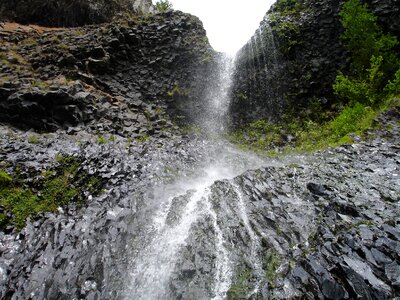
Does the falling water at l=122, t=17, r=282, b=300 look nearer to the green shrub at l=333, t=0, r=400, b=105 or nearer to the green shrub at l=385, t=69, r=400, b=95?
the green shrub at l=333, t=0, r=400, b=105

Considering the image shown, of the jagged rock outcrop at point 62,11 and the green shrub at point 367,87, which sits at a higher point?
the jagged rock outcrop at point 62,11

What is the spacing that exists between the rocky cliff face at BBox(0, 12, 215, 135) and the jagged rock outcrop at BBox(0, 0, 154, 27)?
2.53 metres

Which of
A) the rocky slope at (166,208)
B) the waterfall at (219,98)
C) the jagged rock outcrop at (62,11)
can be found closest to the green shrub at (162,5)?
the jagged rock outcrop at (62,11)

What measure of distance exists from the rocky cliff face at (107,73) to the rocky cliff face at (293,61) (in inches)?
125

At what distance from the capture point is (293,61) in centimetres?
1970

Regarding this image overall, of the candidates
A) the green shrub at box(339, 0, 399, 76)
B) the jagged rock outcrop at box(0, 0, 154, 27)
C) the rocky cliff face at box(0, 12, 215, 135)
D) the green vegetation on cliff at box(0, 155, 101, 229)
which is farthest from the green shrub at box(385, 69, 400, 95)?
the jagged rock outcrop at box(0, 0, 154, 27)

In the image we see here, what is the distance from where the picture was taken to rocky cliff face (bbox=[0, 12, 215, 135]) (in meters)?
14.7

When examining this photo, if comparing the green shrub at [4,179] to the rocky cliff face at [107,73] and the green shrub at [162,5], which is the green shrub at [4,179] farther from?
the green shrub at [162,5]

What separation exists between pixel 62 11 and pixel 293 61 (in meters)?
20.0

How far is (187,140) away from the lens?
53.0 ft

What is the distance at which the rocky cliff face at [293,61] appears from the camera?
701 inches

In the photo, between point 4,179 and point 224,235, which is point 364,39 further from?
point 4,179

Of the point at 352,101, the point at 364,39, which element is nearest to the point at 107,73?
the point at 352,101

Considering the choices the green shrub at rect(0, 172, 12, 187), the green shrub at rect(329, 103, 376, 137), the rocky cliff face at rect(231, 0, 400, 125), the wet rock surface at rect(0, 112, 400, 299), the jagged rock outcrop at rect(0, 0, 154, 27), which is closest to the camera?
the wet rock surface at rect(0, 112, 400, 299)
